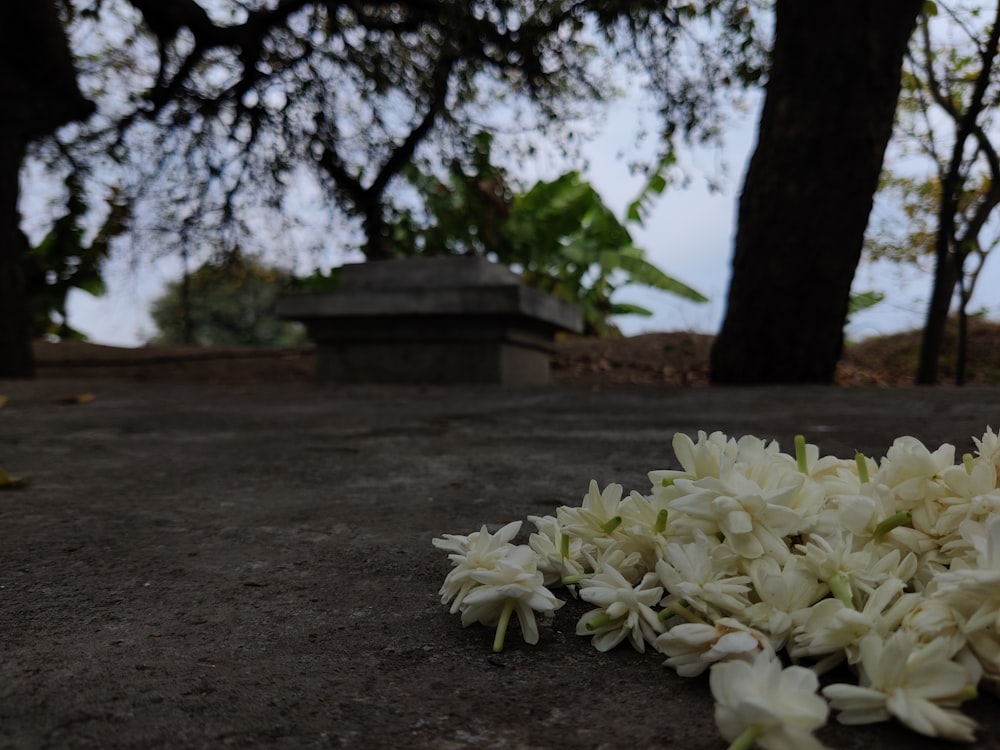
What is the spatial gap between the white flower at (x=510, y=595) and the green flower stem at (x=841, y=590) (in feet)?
0.89

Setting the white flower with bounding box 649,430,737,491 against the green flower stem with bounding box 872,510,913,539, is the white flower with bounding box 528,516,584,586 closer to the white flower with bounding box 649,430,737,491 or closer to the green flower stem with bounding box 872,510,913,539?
the white flower with bounding box 649,430,737,491

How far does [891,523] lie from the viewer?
31.8 inches

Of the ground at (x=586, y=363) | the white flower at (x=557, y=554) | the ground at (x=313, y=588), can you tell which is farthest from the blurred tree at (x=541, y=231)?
the white flower at (x=557, y=554)

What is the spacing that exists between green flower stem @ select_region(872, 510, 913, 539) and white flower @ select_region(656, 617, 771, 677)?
19cm

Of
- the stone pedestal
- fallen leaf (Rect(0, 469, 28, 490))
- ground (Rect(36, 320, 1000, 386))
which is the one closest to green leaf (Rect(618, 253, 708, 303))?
ground (Rect(36, 320, 1000, 386))

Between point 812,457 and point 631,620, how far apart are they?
13.0 inches

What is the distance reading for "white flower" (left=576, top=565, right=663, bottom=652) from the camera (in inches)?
31.3

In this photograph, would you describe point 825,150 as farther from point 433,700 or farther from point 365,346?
point 433,700

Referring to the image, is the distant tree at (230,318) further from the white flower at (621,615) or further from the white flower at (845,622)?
the white flower at (845,622)

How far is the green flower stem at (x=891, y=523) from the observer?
802mm

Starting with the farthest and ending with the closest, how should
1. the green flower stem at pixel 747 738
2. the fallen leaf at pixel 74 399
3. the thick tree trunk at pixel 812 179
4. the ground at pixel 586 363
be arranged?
the ground at pixel 586 363 → the thick tree trunk at pixel 812 179 → the fallen leaf at pixel 74 399 → the green flower stem at pixel 747 738

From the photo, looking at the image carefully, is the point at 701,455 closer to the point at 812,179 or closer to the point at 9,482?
the point at 9,482

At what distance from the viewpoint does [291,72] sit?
631cm

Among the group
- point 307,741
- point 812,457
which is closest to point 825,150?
point 812,457
